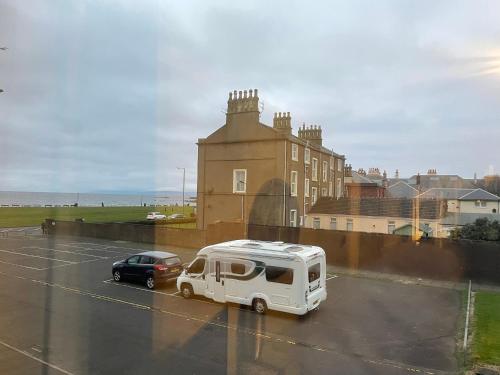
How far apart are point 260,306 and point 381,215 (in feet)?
84.4

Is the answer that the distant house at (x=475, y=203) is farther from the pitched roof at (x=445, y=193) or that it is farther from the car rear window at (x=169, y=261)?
the car rear window at (x=169, y=261)

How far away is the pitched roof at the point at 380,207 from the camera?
36.2 m

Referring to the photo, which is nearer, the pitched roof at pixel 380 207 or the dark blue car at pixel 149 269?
the dark blue car at pixel 149 269

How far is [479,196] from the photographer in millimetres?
48594

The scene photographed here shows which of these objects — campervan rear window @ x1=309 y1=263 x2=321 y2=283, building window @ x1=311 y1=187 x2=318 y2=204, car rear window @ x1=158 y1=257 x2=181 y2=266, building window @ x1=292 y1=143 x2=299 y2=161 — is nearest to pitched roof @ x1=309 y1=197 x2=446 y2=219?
building window @ x1=311 y1=187 x2=318 y2=204

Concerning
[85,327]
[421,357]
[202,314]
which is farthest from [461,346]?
[85,327]

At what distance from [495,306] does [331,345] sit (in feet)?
27.8

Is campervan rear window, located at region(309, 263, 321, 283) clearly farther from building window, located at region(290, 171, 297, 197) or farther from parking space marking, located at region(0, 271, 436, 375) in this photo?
building window, located at region(290, 171, 297, 197)

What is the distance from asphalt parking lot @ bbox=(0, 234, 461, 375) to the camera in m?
9.92

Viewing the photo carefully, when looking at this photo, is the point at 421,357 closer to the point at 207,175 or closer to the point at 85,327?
the point at 85,327

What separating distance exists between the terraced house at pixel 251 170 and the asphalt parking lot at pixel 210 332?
14.1 metres

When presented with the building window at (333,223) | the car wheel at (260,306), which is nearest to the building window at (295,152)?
the building window at (333,223)

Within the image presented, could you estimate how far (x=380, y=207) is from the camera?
37.7 m

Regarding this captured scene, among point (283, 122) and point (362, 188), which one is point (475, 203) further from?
point (283, 122)
